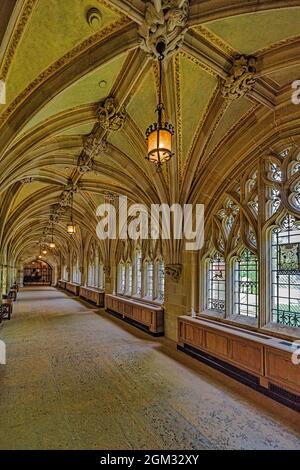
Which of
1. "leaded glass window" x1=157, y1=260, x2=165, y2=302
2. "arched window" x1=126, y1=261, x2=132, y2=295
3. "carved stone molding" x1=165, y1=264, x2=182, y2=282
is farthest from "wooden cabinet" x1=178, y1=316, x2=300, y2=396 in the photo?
"arched window" x1=126, y1=261, x2=132, y2=295

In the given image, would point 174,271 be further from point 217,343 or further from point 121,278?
point 121,278

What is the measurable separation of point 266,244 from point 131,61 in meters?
3.27

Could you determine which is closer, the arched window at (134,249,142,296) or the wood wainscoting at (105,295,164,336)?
the wood wainscoting at (105,295,164,336)

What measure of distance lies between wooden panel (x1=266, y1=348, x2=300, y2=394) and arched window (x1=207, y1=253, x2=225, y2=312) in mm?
1596

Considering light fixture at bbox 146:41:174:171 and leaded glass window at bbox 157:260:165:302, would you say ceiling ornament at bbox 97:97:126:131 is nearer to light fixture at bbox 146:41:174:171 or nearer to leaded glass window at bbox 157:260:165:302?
light fixture at bbox 146:41:174:171

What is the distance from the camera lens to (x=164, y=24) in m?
2.43

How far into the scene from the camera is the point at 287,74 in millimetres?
3541

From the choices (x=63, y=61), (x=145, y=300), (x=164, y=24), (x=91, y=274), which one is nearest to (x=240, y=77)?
(x=164, y=24)

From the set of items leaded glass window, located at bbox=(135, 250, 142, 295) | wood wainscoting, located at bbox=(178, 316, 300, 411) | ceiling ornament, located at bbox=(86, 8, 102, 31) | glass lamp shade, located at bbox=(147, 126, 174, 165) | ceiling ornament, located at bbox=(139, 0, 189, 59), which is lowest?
wood wainscoting, located at bbox=(178, 316, 300, 411)

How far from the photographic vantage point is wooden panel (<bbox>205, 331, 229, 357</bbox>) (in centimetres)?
407

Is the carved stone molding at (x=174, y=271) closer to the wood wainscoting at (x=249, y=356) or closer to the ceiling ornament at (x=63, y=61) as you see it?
the wood wainscoting at (x=249, y=356)

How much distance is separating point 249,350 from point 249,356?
83 millimetres
